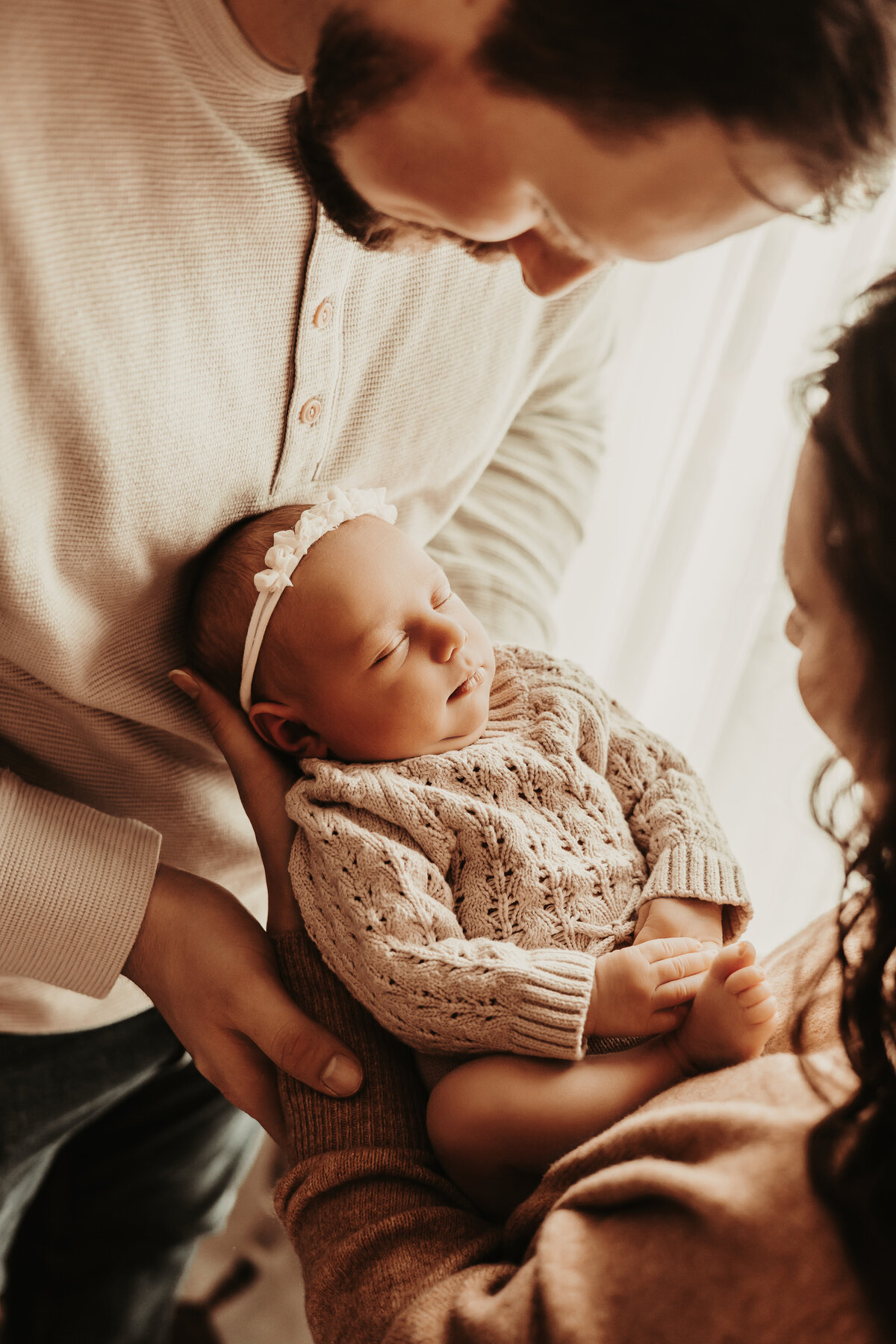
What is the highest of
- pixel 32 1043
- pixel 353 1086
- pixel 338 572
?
pixel 338 572

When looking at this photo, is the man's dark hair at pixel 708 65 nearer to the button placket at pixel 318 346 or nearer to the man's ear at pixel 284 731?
the button placket at pixel 318 346

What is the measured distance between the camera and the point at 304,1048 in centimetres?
99

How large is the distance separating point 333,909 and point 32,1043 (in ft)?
1.97

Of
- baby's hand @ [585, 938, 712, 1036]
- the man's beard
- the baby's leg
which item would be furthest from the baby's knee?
the man's beard

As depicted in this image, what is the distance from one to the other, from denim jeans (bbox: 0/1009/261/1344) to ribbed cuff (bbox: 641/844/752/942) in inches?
32.8

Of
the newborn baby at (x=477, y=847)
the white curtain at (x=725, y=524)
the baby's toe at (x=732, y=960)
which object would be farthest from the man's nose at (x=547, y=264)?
the white curtain at (x=725, y=524)

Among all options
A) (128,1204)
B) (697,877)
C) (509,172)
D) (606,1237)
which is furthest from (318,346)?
(128,1204)

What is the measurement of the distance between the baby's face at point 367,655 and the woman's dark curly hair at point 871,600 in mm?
501

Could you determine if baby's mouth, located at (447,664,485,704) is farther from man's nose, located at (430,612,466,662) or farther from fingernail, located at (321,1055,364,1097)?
fingernail, located at (321,1055,364,1097)

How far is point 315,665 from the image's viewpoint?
1180 millimetres

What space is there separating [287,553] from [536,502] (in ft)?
1.86

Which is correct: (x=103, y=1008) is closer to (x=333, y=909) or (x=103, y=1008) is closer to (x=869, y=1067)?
(x=333, y=909)

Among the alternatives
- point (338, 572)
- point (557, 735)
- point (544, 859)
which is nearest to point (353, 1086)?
point (544, 859)

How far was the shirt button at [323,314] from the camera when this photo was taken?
41.4 inches
